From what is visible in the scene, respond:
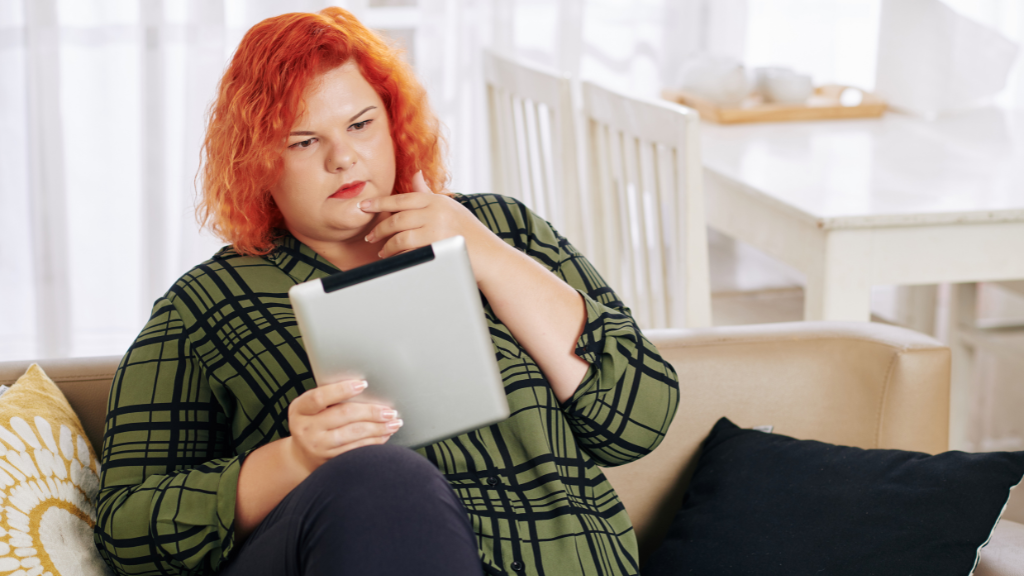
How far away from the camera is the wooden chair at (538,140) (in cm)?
195

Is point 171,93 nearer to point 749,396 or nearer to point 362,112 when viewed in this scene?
point 362,112

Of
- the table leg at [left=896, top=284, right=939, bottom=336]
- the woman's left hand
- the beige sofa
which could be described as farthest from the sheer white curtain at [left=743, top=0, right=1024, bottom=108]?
the woman's left hand

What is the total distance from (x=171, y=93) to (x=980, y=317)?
2635mm

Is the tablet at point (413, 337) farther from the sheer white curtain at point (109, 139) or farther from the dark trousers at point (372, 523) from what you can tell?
the sheer white curtain at point (109, 139)

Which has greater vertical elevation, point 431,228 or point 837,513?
point 431,228

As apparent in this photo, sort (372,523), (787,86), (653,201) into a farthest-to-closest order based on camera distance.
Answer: (787,86) → (653,201) → (372,523)

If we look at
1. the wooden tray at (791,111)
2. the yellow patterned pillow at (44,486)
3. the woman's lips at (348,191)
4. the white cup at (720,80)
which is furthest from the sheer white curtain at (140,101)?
the woman's lips at (348,191)

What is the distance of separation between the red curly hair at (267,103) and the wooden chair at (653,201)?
593 mm

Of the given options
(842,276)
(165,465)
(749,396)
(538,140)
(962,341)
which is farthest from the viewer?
(962,341)

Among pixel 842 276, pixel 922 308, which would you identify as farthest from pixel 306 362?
pixel 922 308

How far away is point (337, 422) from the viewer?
789 millimetres

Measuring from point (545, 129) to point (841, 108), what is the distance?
1014 mm

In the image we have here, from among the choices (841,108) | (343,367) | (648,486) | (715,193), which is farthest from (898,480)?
(841,108)

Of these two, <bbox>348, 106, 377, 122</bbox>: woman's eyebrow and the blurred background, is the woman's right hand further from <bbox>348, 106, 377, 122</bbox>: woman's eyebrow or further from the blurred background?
the blurred background
